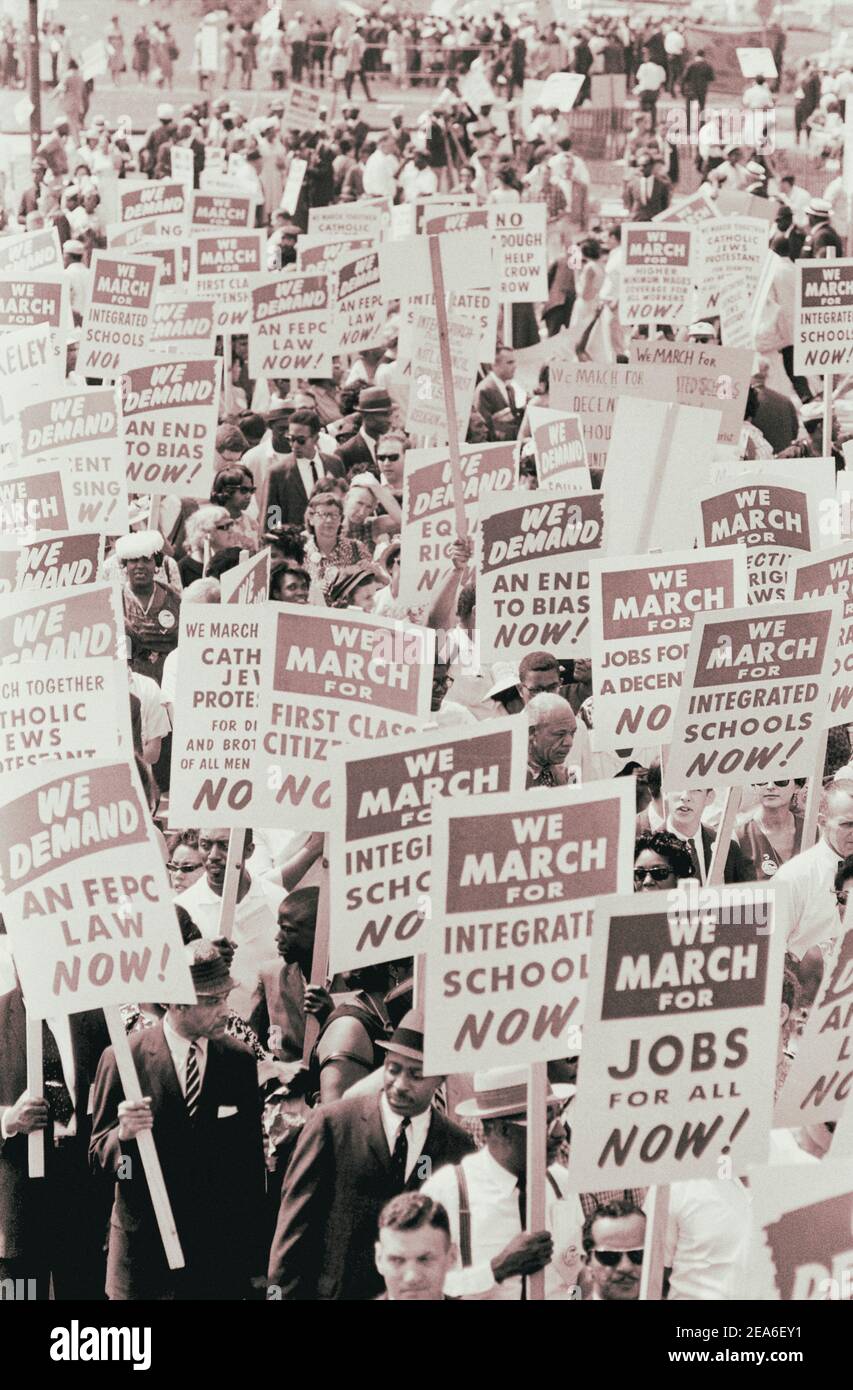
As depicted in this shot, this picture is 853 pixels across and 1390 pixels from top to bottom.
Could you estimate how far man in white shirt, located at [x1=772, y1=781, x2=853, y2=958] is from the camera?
659 cm

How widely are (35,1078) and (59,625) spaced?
2.01 metres

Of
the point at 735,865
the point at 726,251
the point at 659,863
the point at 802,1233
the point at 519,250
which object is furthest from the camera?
the point at 519,250

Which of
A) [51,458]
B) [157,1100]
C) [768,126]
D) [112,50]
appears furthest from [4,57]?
[157,1100]

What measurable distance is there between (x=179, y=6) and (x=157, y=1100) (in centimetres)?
3104

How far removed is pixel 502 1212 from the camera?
16.5 ft

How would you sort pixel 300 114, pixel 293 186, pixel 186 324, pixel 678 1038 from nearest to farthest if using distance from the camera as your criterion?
pixel 678 1038
pixel 186 324
pixel 293 186
pixel 300 114

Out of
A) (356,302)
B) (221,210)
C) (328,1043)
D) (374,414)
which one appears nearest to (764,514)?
(328,1043)

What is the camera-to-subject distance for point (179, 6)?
33.8m

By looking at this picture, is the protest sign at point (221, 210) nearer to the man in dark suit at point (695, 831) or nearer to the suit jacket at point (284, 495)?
the suit jacket at point (284, 495)

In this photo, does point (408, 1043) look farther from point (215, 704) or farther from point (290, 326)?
point (290, 326)

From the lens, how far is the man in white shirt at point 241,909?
6.62 metres

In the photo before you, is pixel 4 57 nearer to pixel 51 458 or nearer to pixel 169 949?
pixel 51 458

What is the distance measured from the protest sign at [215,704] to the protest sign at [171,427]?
406 centimetres

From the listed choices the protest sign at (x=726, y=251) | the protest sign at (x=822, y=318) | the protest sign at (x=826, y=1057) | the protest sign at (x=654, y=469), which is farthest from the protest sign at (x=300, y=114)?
the protest sign at (x=826, y=1057)
